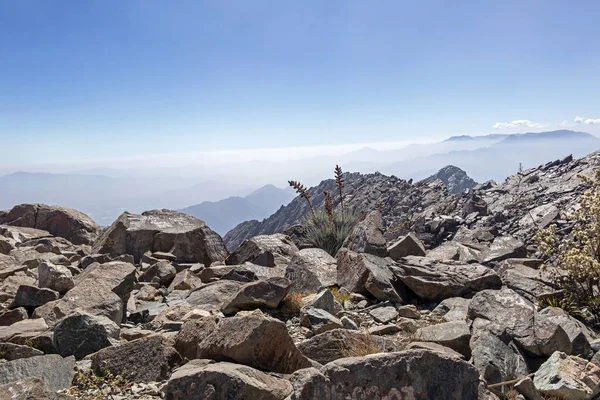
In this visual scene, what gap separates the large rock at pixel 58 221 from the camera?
15.4 meters

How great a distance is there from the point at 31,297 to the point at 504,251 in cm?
1035

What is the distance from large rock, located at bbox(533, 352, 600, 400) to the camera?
4.50 m

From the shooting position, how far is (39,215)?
634 inches

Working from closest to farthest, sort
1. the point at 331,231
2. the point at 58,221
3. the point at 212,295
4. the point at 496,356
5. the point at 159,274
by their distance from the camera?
the point at 496,356 → the point at 212,295 → the point at 159,274 → the point at 331,231 → the point at 58,221

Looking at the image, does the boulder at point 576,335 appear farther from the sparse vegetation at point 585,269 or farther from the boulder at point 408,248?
the boulder at point 408,248

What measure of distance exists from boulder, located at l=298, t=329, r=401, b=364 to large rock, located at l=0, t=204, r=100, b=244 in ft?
40.7

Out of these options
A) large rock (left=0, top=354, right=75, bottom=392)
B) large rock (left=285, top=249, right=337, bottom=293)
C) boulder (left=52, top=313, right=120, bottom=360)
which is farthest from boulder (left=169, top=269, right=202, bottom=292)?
large rock (left=0, top=354, right=75, bottom=392)

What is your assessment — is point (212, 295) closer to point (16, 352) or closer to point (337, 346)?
point (16, 352)

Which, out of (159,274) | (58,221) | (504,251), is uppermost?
(58,221)

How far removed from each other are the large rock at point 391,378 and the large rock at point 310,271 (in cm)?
458

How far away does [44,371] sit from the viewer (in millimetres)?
4535

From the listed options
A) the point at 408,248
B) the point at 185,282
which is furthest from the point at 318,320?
the point at 408,248

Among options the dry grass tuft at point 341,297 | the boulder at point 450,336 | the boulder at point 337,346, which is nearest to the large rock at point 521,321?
the boulder at point 450,336

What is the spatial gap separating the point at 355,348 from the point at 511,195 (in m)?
31.7
